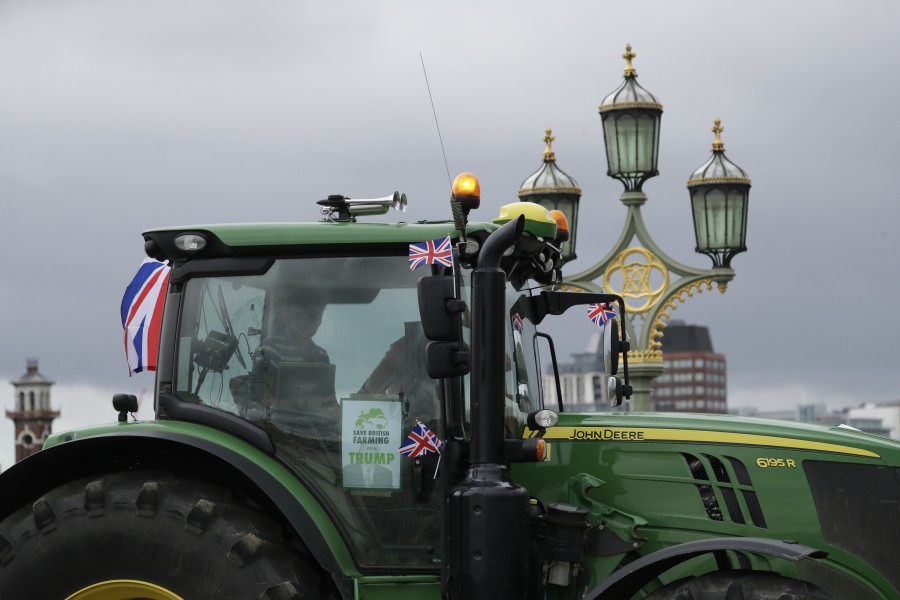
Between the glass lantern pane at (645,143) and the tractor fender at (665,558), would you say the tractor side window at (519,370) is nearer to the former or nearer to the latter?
the tractor fender at (665,558)

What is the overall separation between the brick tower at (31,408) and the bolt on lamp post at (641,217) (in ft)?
354

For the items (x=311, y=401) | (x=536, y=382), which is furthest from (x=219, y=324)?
(x=536, y=382)

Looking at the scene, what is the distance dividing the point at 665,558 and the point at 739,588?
1.15ft

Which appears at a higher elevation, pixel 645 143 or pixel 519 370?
pixel 645 143

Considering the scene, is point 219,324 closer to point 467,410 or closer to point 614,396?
point 467,410

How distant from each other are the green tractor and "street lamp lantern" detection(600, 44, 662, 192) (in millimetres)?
8626

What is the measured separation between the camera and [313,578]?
7.50 meters

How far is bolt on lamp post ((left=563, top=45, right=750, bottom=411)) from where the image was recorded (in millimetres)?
16328

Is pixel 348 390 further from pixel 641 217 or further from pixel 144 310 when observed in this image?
pixel 641 217

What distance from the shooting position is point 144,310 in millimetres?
9812

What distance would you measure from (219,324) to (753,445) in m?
2.66

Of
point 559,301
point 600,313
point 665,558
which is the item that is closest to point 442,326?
point 665,558

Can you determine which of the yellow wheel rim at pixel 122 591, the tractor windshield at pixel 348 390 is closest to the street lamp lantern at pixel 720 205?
the tractor windshield at pixel 348 390

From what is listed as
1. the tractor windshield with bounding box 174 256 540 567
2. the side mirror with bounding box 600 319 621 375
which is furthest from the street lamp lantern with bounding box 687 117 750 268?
the tractor windshield with bounding box 174 256 540 567
